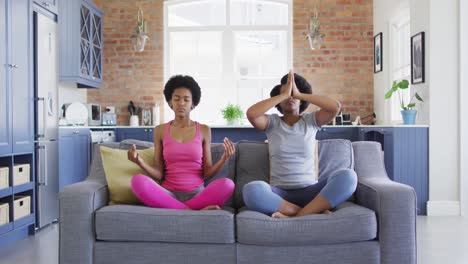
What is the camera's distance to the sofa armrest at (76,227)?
2764 millimetres

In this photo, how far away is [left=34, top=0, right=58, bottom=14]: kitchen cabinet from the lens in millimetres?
4702

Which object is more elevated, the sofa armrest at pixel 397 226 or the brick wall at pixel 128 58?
the brick wall at pixel 128 58

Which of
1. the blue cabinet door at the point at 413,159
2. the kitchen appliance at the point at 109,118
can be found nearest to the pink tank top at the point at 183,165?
the blue cabinet door at the point at 413,159

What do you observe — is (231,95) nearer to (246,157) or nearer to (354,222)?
(246,157)

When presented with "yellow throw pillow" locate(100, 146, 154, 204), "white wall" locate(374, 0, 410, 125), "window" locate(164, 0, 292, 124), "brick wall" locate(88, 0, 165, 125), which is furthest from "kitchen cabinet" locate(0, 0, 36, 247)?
"white wall" locate(374, 0, 410, 125)

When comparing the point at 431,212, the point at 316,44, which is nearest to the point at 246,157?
the point at 431,212

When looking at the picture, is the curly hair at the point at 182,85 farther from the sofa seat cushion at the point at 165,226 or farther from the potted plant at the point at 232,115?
the potted plant at the point at 232,115

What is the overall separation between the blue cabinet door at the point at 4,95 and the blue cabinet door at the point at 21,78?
8cm

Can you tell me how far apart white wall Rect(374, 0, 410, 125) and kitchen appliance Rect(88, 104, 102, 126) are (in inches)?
144

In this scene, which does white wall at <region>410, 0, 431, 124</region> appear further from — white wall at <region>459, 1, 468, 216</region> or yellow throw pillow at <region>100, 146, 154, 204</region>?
yellow throw pillow at <region>100, 146, 154, 204</region>

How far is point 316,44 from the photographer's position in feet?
22.7

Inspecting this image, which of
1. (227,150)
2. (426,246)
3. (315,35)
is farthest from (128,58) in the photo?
(426,246)

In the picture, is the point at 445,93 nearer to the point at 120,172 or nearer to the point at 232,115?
the point at 232,115

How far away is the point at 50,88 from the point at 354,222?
329 centimetres
